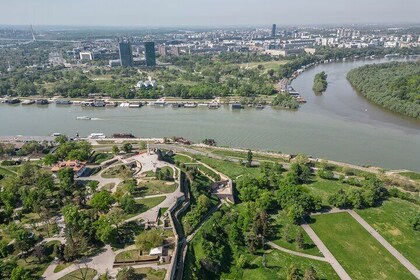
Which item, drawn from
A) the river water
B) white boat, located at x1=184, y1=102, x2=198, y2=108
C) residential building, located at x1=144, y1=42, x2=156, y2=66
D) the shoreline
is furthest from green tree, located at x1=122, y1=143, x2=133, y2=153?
residential building, located at x1=144, y1=42, x2=156, y2=66

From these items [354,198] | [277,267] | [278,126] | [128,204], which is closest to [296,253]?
[277,267]

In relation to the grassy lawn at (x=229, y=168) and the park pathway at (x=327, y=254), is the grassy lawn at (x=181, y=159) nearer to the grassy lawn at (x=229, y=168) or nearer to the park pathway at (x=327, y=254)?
the grassy lawn at (x=229, y=168)

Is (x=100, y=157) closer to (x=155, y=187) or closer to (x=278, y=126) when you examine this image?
(x=155, y=187)

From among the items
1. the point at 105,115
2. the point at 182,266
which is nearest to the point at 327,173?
the point at 182,266

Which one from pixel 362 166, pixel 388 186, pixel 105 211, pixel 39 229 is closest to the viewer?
pixel 39 229

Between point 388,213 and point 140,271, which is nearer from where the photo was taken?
point 140,271

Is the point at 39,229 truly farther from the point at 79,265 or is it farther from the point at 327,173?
the point at 327,173
